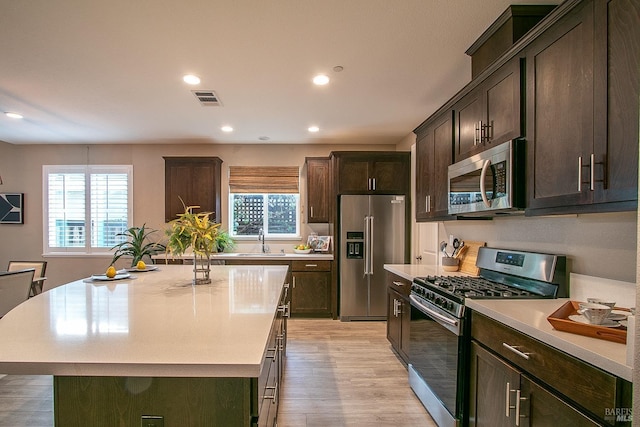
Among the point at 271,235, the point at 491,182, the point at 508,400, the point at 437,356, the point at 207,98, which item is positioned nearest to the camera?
the point at 508,400

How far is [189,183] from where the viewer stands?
4750mm

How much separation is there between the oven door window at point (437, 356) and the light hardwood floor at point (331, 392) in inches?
12.1

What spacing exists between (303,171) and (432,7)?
347 centimetres

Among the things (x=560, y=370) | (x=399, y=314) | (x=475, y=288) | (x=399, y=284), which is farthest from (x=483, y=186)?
(x=399, y=314)

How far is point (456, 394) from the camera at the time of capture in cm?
184

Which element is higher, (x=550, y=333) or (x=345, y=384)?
(x=550, y=333)

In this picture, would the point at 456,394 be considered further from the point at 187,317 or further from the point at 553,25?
the point at 553,25

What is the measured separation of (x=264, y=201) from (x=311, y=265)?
1.44 m

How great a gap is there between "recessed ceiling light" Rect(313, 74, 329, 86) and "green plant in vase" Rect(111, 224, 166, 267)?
11.7 feet

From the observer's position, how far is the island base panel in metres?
1.01

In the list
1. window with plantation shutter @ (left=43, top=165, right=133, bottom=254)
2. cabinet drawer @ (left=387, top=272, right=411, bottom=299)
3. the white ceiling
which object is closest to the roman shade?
the white ceiling

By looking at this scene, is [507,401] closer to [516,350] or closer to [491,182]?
[516,350]

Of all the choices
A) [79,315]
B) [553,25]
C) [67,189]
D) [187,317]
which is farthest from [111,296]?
[67,189]

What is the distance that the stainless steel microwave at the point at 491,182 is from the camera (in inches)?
68.7
